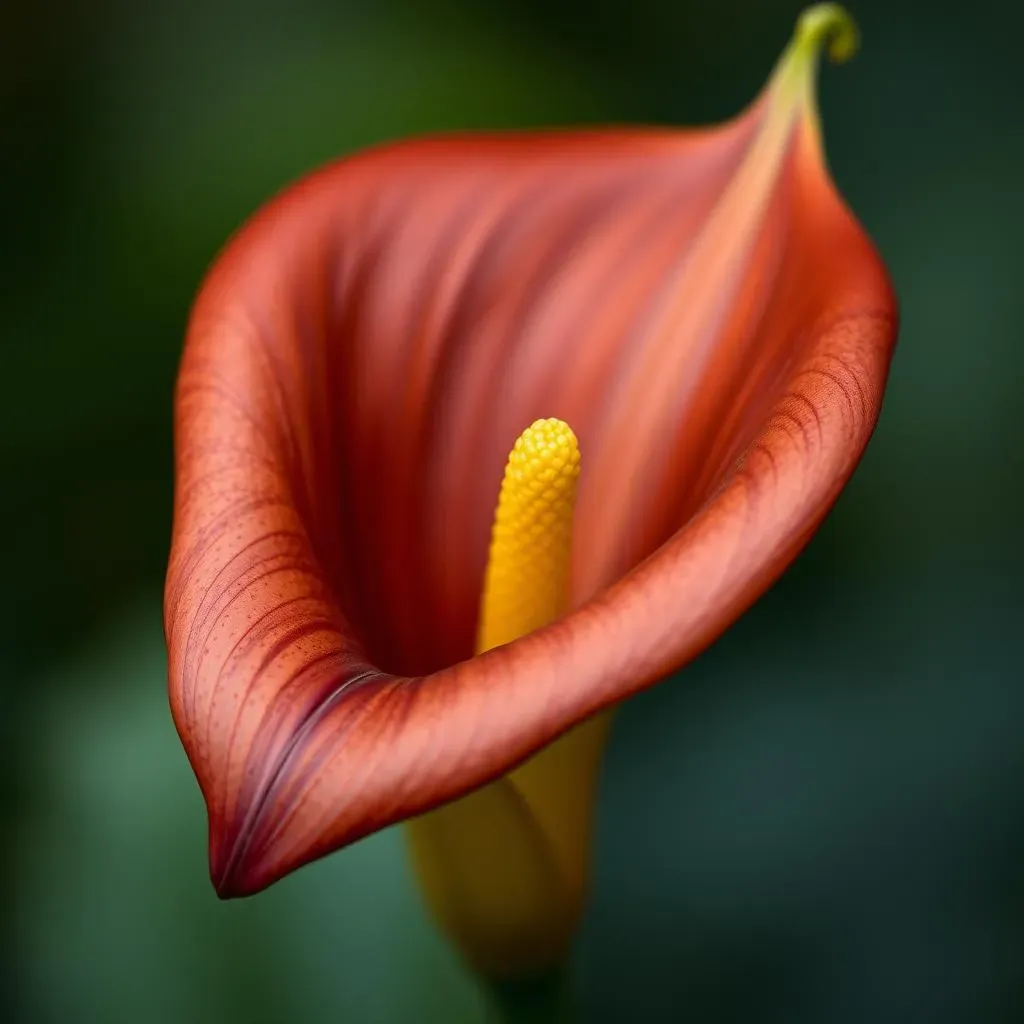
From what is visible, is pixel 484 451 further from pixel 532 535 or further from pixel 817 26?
pixel 817 26

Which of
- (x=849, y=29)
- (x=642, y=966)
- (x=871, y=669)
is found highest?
(x=849, y=29)

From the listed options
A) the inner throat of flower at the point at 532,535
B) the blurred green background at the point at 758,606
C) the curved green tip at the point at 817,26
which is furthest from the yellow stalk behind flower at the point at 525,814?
the blurred green background at the point at 758,606

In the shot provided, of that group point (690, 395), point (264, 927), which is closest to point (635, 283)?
point (690, 395)

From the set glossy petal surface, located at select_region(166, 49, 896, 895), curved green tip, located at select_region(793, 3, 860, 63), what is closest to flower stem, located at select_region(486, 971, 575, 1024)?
glossy petal surface, located at select_region(166, 49, 896, 895)

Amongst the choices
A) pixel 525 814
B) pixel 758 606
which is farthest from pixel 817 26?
pixel 758 606

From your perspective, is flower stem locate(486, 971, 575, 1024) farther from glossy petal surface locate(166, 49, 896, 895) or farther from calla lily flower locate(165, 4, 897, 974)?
glossy petal surface locate(166, 49, 896, 895)

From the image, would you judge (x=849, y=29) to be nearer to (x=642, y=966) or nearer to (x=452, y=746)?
(x=452, y=746)
